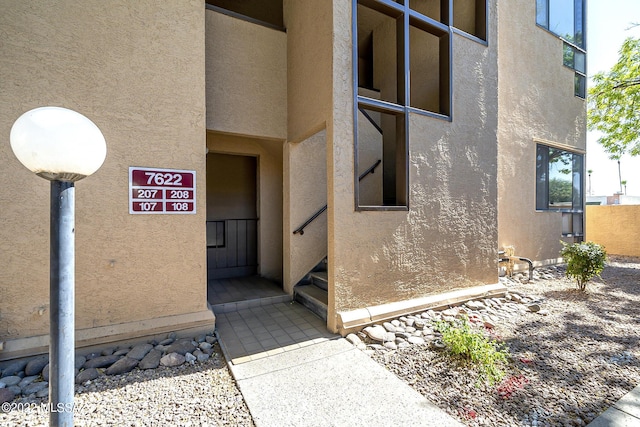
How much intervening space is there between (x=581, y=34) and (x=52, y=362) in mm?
11974

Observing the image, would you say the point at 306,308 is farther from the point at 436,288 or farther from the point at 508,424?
the point at 508,424

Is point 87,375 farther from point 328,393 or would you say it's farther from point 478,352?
point 478,352

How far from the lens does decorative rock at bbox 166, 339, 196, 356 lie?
288cm

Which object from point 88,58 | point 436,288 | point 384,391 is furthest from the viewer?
point 436,288

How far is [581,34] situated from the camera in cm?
758

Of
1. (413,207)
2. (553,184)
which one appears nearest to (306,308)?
(413,207)

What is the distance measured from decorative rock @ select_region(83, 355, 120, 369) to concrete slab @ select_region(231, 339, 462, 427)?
1.21m

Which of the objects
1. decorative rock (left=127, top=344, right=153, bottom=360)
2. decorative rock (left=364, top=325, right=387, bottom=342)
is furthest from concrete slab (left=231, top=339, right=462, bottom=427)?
decorative rock (left=127, top=344, right=153, bottom=360)

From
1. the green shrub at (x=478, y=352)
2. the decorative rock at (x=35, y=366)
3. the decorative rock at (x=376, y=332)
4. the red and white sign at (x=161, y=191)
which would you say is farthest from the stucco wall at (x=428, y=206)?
the decorative rock at (x=35, y=366)

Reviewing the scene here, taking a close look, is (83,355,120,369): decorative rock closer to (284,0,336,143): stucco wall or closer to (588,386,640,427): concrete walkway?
(284,0,336,143): stucco wall

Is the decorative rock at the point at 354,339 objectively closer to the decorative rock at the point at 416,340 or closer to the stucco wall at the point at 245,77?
the decorative rock at the point at 416,340

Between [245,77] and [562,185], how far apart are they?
27.1 feet

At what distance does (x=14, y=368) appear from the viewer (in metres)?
2.53

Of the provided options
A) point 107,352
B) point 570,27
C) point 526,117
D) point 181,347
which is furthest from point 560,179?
point 107,352
